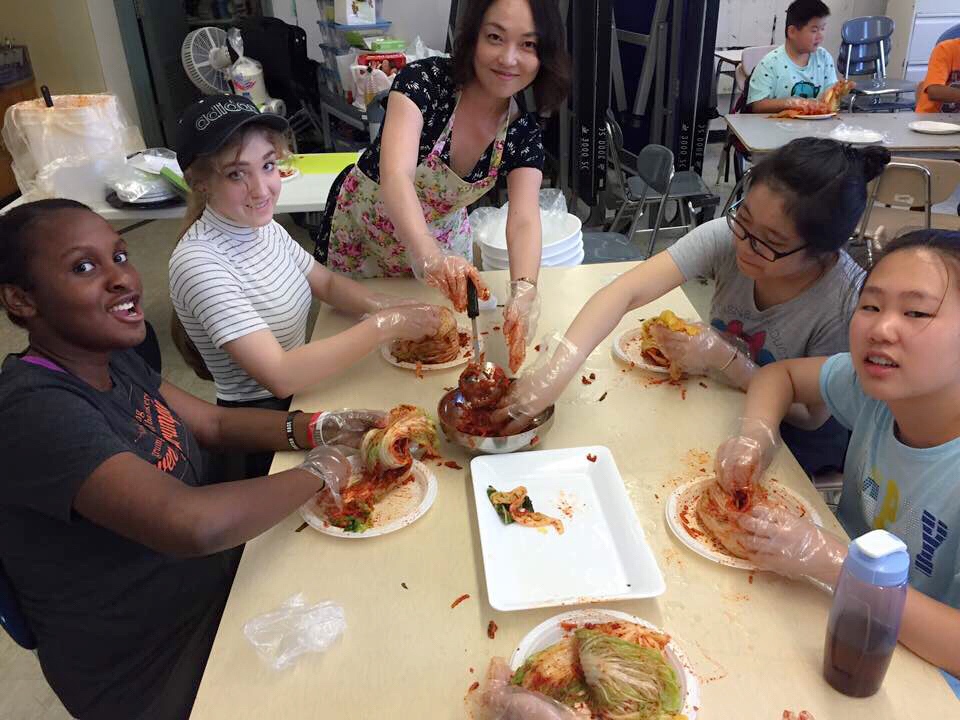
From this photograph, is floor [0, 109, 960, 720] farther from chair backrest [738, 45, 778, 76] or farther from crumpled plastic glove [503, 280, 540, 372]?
crumpled plastic glove [503, 280, 540, 372]

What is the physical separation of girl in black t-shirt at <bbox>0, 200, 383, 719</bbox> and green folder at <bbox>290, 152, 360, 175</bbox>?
94.0 inches

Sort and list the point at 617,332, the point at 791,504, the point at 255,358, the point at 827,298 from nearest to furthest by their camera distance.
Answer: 1. the point at 791,504
2. the point at 255,358
3. the point at 827,298
4. the point at 617,332

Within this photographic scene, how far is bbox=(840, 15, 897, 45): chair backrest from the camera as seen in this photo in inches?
261

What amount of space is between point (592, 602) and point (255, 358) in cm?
102

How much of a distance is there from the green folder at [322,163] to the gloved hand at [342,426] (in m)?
2.38

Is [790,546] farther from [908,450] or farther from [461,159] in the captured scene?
[461,159]

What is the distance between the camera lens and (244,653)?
43.3 inches

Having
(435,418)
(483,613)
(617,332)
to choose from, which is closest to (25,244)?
(435,418)

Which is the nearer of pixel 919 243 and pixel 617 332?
pixel 919 243

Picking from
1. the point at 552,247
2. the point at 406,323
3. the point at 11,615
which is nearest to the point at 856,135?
the point at 552,247

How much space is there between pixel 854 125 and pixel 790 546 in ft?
14.5

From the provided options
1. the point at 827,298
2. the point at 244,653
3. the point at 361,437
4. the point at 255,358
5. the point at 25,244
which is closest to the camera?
the point at 244,653

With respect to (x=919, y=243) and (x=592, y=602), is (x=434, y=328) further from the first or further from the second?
(x=919, y=243)

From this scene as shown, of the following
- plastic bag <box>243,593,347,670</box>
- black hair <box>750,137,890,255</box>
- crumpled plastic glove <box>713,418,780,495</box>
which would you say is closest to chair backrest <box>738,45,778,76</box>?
black hair <box>750,137,890,255</box>
